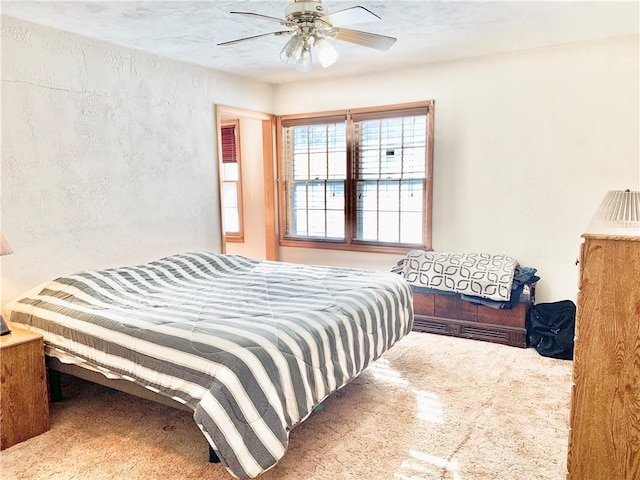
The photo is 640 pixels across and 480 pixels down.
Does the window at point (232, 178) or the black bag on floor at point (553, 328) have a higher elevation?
the window at point (232, 178)

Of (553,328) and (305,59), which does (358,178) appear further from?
(305,59)

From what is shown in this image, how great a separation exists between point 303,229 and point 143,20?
2872mm

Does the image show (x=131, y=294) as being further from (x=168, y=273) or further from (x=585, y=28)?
(x=585, y=28)

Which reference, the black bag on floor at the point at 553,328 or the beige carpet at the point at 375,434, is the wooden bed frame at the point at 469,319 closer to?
the black bag on floor at the point at 553,328

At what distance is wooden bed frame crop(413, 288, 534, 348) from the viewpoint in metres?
3.86

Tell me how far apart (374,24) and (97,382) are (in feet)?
9.45

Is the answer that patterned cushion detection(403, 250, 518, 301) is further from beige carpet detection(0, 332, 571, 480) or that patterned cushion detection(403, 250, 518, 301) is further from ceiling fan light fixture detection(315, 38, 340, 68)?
ceiling fan light fixture detection(315, 38, 340, 68)

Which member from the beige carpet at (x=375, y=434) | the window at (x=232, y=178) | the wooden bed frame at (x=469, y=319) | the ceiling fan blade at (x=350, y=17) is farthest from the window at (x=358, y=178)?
the ceiling fan blade at (x=350, y=17)

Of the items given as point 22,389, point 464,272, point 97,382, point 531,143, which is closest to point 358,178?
point 464,272

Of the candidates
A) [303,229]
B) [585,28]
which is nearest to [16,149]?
[303,229]

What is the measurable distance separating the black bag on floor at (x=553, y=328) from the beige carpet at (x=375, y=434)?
0.22m

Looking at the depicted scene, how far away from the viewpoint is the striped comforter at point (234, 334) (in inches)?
77.6

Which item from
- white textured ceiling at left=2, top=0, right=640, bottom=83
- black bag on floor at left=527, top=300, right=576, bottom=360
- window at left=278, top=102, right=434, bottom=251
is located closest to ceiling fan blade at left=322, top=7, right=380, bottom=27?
white textured ceiling at left=2, top=0, right=640, bottom=83

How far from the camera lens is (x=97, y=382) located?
2.60 metres
